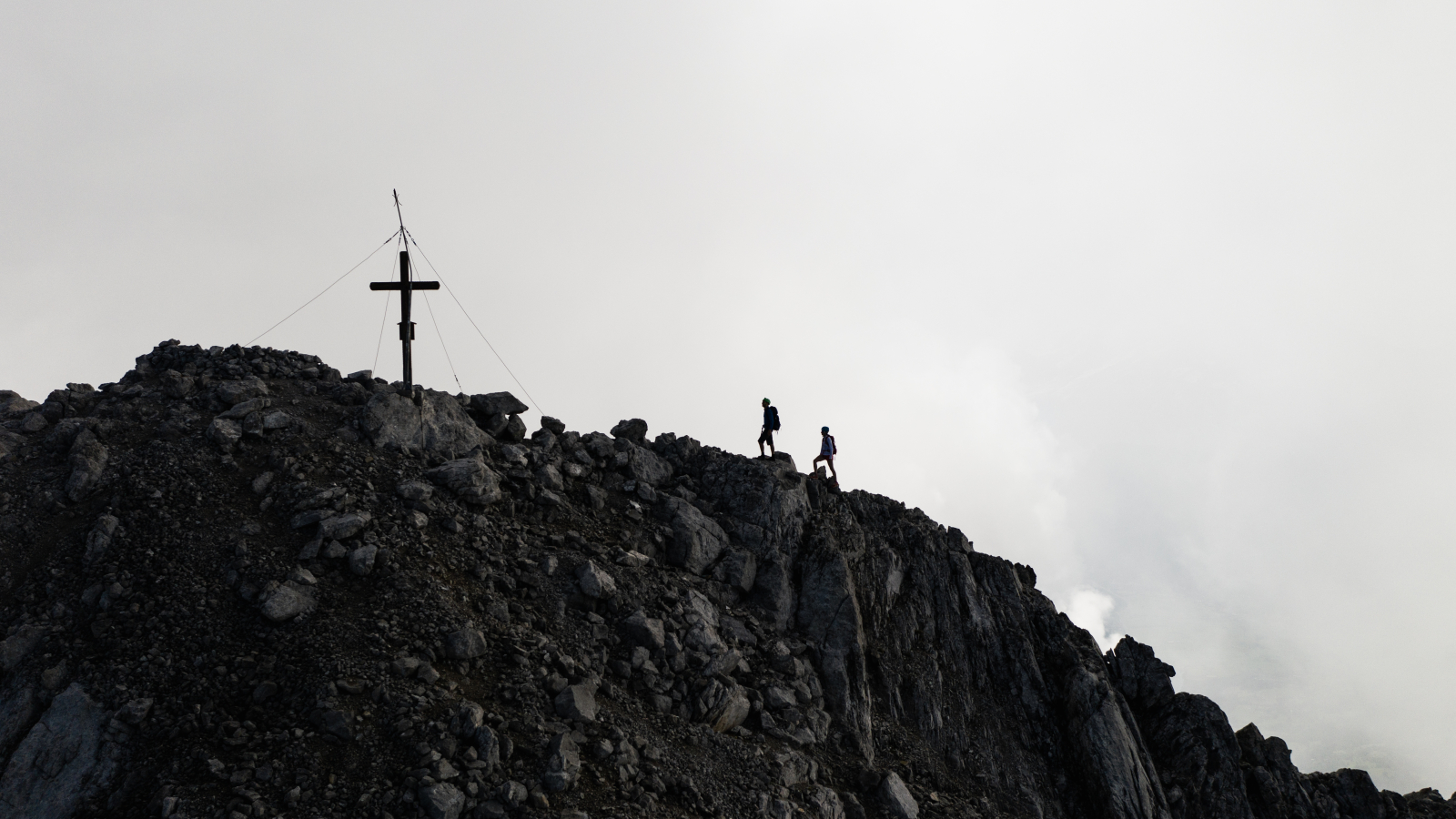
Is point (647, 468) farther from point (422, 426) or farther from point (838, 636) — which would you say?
point (838, 636)

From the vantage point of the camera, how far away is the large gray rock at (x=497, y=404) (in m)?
24.1

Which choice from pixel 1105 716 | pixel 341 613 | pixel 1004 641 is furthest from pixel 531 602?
pixel 1105 716

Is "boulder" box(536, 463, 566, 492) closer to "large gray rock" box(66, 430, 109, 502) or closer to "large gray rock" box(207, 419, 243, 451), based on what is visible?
"large gray rock" box(207, 419, 243, 451)

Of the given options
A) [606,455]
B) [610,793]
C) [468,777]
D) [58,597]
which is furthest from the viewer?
[606,455]

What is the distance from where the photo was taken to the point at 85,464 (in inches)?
714

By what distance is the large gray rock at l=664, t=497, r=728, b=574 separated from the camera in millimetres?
22094

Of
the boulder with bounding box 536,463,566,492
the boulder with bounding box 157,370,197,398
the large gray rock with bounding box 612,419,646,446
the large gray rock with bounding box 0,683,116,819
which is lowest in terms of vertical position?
the large gray rock with bounding box 0,683,116,819

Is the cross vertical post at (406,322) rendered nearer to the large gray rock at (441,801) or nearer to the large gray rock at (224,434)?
the large gray rock at (224,434)

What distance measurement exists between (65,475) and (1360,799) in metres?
40.0

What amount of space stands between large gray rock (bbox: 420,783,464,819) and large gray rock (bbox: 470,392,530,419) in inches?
507

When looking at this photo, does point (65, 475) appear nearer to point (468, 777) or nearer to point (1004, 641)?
point (468, 777)

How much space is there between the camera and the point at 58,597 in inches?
623

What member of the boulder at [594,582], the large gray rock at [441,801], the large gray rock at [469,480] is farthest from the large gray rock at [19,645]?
the boulder at [594,582]

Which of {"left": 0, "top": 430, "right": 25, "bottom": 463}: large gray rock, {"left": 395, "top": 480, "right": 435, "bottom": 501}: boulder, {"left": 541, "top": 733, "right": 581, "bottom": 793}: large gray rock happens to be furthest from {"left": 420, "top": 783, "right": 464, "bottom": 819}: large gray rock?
{"left": 0, "top": 430, "right": 25, "bottom": 463}: large gray rock
